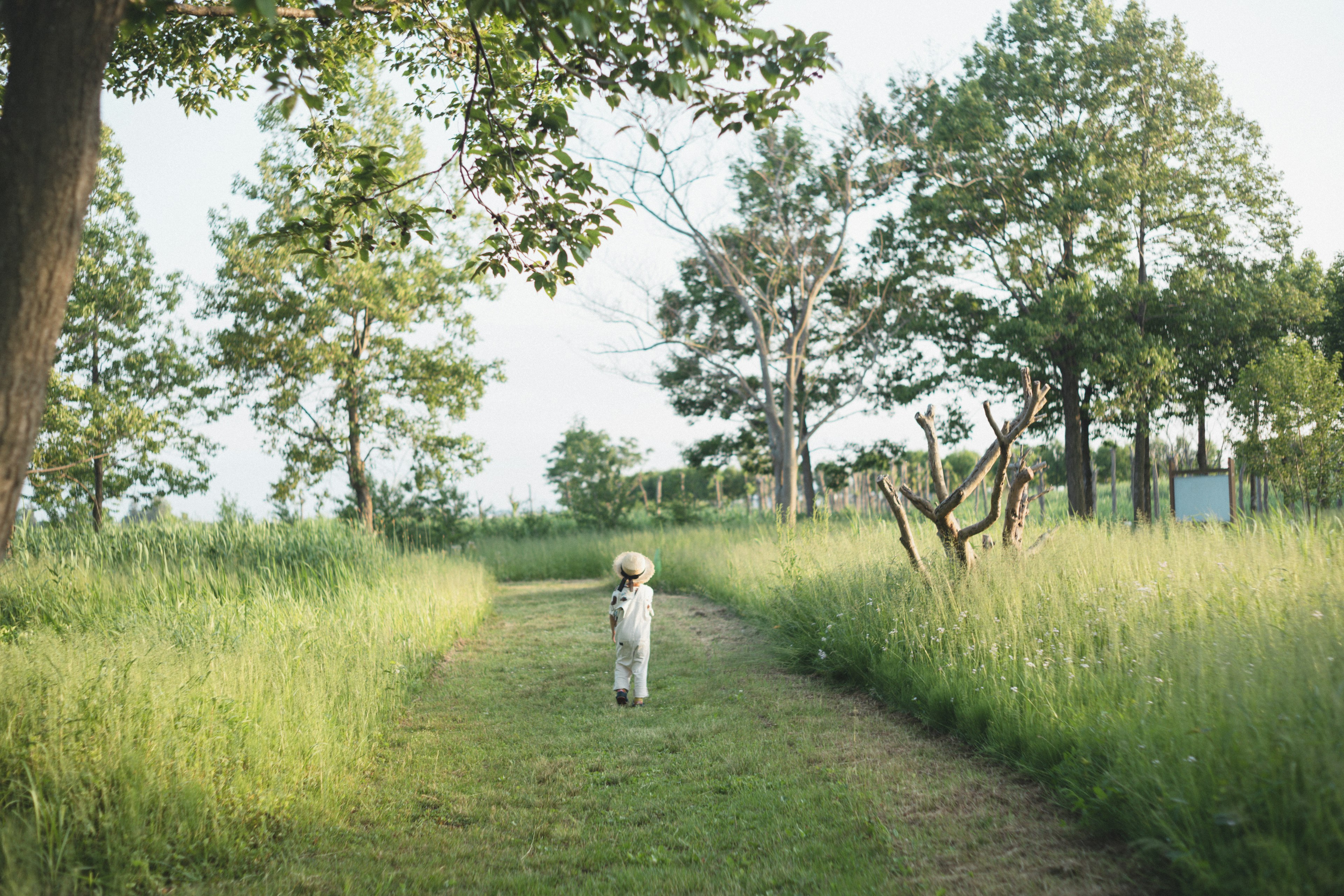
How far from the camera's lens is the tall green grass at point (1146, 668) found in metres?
3.14

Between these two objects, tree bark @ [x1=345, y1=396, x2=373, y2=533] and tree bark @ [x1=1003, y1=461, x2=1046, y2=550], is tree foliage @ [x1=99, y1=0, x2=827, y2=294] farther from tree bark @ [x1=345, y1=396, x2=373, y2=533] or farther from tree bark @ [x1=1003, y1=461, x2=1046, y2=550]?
tree bark @ [x1=345, y1=396, x2=373, y2=533]

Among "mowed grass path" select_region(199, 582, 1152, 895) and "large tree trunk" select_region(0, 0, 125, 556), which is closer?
"large tree trunk" select_region(0, 0, 125, 556)

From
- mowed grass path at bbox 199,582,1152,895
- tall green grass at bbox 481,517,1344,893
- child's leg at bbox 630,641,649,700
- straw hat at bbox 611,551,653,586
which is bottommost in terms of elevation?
mowed grass path at bbox 199,582,1152,895

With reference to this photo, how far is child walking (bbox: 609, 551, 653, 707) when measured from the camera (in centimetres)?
741

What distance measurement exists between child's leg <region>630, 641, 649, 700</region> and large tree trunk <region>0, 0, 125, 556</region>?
4.95 m

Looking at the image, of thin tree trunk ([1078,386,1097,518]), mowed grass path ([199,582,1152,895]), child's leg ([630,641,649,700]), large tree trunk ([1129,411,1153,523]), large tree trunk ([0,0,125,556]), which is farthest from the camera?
thin tree trunk ([1078,386,1097,518])

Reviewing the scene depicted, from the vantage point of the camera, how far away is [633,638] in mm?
7387

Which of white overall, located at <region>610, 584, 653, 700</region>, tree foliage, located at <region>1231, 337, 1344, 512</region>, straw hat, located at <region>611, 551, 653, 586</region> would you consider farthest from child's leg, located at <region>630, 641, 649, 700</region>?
tree foliage, located at <region>1231, 337, 1344, 512</region>

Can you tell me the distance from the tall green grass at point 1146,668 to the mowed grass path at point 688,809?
327 mm

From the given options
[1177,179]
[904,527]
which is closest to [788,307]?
[1177,179]

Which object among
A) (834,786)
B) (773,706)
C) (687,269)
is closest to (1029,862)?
(834,786)

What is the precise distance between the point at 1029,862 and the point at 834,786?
4.39 feet

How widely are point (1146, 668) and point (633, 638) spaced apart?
4.03 metres

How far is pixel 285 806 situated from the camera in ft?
14.8
